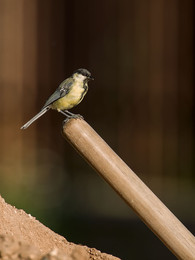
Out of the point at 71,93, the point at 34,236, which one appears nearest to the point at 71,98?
the point at 71,93

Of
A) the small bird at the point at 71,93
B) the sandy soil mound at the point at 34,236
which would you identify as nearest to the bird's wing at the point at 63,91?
the small bird at the point at 71,93

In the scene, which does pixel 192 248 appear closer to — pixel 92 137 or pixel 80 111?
pixel 92 137

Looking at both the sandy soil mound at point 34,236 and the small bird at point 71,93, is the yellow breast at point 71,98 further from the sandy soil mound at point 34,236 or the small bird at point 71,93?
the sandy soil mound at point 34,236

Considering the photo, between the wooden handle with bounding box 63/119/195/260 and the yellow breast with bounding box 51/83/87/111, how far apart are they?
0.54 metres

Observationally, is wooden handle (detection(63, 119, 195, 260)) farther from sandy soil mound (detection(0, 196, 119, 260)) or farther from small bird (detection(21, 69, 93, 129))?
small bird (detection(21, 69, 93, 129))

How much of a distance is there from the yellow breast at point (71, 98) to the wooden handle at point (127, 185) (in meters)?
0.54

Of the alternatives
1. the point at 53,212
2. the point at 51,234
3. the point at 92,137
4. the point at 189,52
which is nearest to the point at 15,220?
the point at 51,234

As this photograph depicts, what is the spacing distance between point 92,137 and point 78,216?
11.5 ft

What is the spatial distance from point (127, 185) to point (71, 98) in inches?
25.4

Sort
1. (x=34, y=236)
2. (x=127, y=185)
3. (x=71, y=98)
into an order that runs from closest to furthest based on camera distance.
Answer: (x=127, y=185) < (x=34, y=236) < (x=71, y=98)

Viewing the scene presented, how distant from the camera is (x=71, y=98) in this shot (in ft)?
8.89

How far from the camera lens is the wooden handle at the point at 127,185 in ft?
7.00

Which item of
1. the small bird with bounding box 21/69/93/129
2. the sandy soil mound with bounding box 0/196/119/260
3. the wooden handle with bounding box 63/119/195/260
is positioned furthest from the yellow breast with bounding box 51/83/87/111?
the wooden handle with bounding box 63/119/195/260

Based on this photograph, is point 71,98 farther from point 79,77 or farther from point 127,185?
point 127,185
